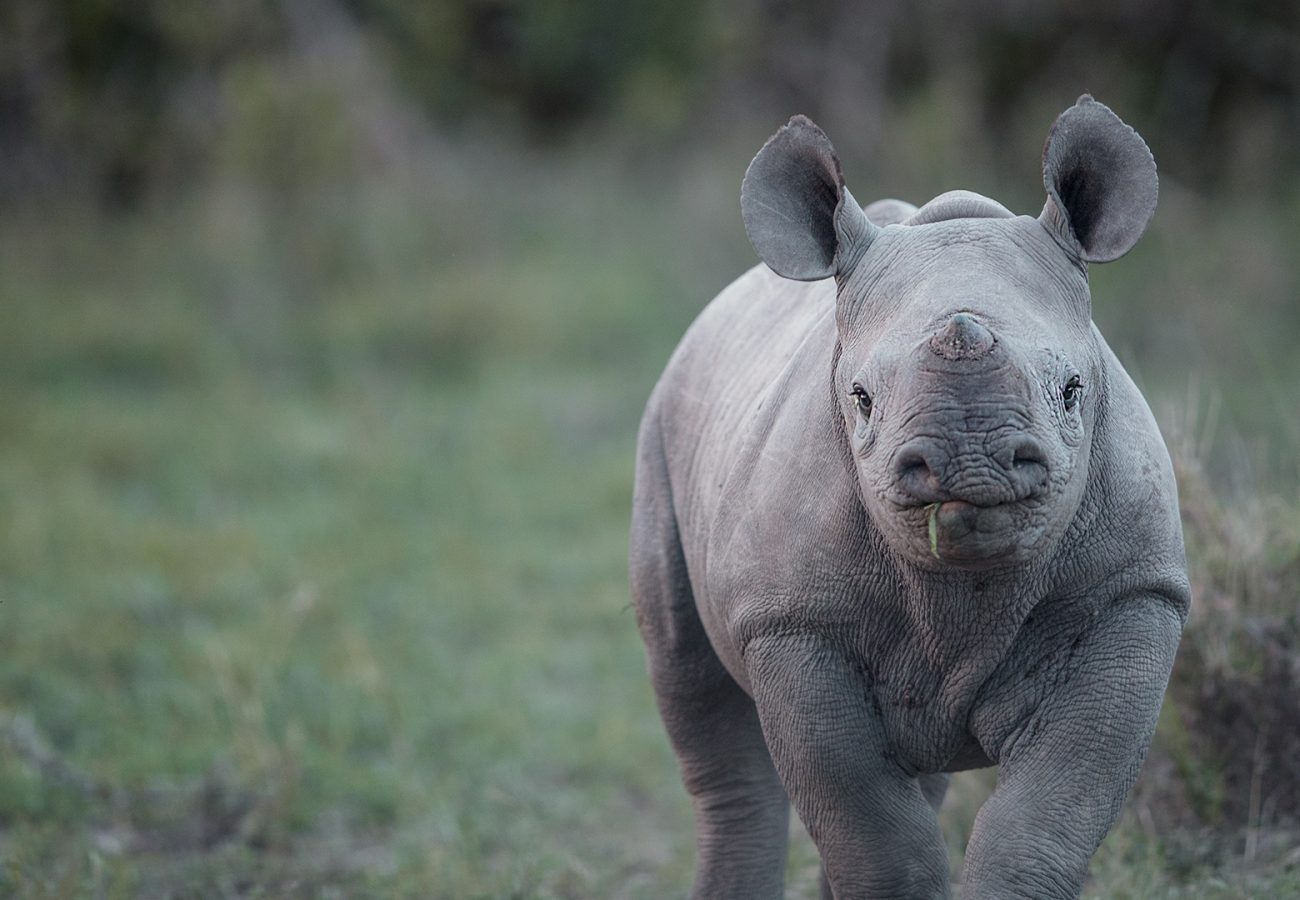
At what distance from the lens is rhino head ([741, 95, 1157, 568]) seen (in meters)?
2.60

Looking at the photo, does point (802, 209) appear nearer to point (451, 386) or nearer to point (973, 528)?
point (973, 528)

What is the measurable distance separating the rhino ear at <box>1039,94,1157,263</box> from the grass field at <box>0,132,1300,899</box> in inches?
73.5

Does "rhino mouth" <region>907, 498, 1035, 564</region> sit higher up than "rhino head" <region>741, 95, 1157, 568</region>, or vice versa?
"rhino head" <region>741, 95, 1157, 568</region>

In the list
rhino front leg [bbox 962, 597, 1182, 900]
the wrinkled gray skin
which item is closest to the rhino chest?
the wrinkled gray skin

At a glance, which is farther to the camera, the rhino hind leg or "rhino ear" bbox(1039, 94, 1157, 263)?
the rhino hind leg

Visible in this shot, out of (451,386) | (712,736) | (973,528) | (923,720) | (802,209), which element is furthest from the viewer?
(451,386)

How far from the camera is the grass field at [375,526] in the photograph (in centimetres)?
528

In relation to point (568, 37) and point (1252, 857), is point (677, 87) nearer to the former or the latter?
point (568, 37)

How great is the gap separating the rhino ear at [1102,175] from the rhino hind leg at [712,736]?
4.85 ft

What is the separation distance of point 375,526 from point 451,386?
2.40 meters

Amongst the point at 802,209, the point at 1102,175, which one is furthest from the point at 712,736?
the point at 1102,175

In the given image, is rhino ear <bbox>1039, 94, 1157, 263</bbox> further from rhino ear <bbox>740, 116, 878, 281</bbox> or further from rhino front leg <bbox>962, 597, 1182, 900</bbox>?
rhino front leg <bbox>962, 597, 1182, 900</bbox>

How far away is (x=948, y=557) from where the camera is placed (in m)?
2.70

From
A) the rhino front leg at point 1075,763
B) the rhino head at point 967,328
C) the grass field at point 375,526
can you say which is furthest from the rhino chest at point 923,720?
the grass field at point 375,526
